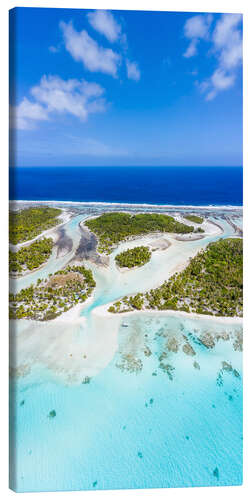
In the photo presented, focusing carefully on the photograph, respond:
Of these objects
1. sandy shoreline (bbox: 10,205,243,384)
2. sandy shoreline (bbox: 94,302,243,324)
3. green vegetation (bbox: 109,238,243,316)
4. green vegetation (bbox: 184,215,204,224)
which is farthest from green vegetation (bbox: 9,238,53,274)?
green vegetation (bbox: 184,215,204,224)

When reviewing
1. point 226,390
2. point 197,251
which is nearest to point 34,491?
point 226,390

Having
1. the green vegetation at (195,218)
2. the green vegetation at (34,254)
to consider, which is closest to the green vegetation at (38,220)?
the green vegetation at (34,254)

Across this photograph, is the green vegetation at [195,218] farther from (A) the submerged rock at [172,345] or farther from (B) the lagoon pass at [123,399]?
(A) the submerged rock at [172,345]

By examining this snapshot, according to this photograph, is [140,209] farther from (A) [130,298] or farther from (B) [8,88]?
(B) [8,88]

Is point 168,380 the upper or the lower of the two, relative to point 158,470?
upper

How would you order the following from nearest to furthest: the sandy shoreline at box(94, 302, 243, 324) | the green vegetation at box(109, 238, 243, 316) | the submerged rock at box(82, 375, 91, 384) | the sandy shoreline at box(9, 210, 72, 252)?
the submerged rock at box(82, 375, 91, 384) < the sandy shoreline at box(94, 302, 243, 324) < the green vegetation at box(109, 238, 243, 316) < the sandy shoreline at box(9, 210, 72, 252)

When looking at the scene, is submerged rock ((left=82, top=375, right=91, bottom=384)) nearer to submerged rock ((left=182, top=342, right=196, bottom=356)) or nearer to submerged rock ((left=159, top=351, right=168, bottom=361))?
submerged rock ((left=159, top=351, right=168, bottom=361))
